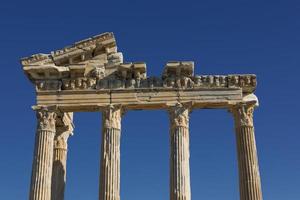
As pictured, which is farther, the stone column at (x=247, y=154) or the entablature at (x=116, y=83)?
the entablature at (x=116, y=83)

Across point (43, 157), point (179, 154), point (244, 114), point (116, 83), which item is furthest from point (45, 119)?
point (244, 114)

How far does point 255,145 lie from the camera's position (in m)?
28.8

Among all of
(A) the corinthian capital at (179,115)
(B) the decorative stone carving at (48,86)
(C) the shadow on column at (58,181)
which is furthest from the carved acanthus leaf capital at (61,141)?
(A) the corinthian capital at (179,115)

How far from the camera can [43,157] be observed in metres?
28.6

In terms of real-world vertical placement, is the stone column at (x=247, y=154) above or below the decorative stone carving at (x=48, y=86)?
below

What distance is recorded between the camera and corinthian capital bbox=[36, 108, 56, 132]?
2931cm

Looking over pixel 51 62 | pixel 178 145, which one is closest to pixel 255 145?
pixel 178 145

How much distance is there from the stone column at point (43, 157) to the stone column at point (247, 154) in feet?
32.9

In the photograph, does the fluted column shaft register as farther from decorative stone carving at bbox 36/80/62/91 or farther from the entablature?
decorative stone carving at bbox 36/80/62/91

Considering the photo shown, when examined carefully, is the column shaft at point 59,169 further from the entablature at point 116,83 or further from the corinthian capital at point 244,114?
the corinthian capital at point 244,114

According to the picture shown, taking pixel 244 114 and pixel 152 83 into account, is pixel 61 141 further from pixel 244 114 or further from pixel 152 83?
pixel 244 114

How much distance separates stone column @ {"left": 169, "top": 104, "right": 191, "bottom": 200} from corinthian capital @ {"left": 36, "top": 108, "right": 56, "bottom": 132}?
644 centimetres

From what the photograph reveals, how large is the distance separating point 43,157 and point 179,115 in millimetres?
7563

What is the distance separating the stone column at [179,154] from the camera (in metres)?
27.3
